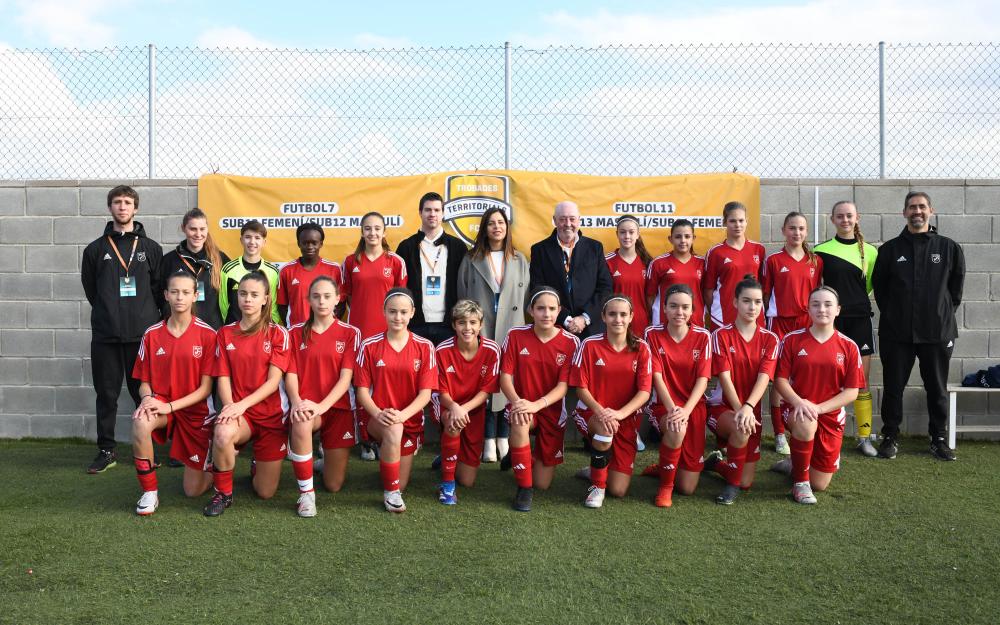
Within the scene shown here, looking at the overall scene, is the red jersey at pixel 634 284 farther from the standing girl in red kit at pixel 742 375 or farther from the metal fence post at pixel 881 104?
the metal fence post at pixel 881 104

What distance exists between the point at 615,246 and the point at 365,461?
2484 millimetres

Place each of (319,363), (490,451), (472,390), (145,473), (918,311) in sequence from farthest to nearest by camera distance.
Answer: (918,311) < (490,451) < (472,390) < (319,363) < (145,473)

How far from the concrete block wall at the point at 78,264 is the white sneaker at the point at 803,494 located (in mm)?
2252

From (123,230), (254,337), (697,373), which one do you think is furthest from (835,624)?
(123,230)

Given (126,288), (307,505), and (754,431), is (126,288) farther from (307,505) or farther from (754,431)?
(754,431)

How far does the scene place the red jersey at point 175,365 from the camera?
13.8 feet

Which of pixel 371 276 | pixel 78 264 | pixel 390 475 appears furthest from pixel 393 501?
pixel 78 264

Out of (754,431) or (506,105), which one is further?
(506,105)

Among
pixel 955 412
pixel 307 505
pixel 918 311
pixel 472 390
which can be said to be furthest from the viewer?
pixel 955 412

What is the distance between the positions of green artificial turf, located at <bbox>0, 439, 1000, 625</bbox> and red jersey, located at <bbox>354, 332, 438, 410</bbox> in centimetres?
57

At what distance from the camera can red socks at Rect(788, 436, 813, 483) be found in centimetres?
420

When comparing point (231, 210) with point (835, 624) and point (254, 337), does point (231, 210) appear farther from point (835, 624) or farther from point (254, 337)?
point (835, 624)

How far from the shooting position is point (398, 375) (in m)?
4.20

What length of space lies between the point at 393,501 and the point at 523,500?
0.68 meters
